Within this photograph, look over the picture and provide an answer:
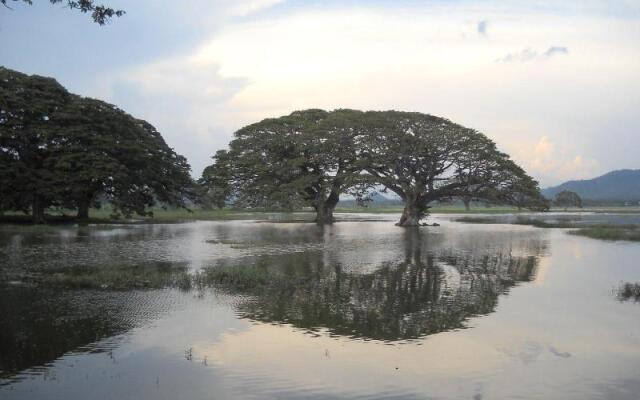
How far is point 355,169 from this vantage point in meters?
59.2

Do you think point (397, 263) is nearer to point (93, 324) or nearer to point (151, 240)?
point (93, 324)

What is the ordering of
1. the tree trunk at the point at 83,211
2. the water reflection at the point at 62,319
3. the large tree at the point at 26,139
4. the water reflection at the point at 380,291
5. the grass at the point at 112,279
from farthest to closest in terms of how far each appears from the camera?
the tree trunk at the point at 83,211 → the large tree at the point at 26,139 → the grass at the point at 112,279 → the water reflection at the point at 380,291 → the water reflection at the point at 62,319

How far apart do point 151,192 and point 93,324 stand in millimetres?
50200

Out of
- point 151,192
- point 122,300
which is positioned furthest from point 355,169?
point 122,300

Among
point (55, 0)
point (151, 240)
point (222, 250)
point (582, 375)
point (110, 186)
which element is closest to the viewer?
point (582, 375)

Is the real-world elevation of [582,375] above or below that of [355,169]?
below

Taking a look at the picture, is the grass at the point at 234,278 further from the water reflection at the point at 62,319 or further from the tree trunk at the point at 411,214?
the tree trunk at the point at 411,214

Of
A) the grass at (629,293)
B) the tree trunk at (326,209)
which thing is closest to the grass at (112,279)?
the grass at (629,293)

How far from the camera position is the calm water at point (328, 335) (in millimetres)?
8844

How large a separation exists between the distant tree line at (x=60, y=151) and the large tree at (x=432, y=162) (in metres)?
24.6

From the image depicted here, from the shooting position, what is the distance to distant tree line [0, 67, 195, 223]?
44.8 meters

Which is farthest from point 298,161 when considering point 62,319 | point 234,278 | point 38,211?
point 62,319

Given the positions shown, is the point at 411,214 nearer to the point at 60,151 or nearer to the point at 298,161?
the point at 298,161

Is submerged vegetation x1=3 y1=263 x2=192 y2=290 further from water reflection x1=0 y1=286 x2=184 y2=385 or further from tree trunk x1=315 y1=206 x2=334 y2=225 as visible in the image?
tree trunk x1=315 y1=206 x2=334 y2=225
